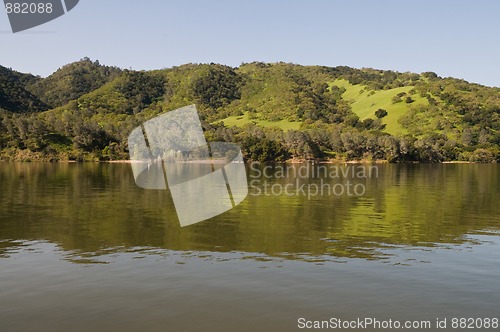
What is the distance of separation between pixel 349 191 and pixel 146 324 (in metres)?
56.5

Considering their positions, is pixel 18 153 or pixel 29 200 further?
pixel 18 153

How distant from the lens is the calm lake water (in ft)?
59.1

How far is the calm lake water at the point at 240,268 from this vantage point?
18.0 m

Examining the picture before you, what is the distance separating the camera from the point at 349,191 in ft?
229

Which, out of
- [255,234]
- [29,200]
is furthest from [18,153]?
[255,234]

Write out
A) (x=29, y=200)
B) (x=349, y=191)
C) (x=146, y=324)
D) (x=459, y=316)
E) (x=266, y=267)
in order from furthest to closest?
(x=349, y=191) → (x=29, y=200) → (x=266, y=267) → (x=459, y=316) → (x=146, y=324)

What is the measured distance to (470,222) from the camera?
4188cm

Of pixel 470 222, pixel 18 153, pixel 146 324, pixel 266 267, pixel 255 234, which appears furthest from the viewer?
pixel 18 153

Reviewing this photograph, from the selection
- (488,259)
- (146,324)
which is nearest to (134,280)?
(146,324)

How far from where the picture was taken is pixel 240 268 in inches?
972

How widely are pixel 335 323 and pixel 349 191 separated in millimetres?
54070

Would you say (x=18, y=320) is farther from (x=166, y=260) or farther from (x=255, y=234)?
(x=255, y=234)

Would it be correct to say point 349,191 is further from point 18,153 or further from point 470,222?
point 18,153

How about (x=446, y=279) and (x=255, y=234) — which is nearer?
(x=446, y=279)
